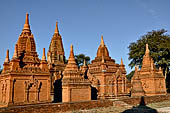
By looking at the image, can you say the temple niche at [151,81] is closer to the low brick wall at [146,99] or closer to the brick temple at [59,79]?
the brick temple at [59,79]

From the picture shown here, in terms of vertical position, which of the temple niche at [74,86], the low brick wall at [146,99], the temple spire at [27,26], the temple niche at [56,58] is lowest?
the low brick wall at [146,99]

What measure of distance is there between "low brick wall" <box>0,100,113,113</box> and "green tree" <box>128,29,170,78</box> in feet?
78.3

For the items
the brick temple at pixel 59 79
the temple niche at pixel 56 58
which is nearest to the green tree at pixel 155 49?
the brick temple at pixel 59 79

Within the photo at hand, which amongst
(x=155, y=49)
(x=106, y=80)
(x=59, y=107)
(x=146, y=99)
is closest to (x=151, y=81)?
(x=106, y=80)

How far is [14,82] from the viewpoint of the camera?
22562 mm

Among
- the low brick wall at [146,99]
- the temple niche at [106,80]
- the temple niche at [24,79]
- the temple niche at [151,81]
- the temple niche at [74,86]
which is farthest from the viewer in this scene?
the temple niche at [151,81]

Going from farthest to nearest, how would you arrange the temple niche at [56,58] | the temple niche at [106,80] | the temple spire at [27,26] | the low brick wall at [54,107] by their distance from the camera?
the temple niche at [56,58]
the temple niche at [106,80]
the temple spire at [27,26]
the low brick wall at [54,107]

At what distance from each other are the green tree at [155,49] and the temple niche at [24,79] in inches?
997

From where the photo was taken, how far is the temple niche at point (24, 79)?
22484 mm

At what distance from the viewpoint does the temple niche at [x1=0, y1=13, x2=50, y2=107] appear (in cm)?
2248

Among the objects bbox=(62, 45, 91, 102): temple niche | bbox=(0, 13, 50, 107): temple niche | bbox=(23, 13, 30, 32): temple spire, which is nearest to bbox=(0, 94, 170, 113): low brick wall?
bbox=(62, 45, 91, 102): temple niche

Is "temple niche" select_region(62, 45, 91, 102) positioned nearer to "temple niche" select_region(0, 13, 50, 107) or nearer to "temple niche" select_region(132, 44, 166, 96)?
"temple niche" select_region(0, 13, 50, 107)

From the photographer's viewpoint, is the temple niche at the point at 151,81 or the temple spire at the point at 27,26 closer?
the temple spire at the point at 27,26

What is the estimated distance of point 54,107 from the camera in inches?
668
